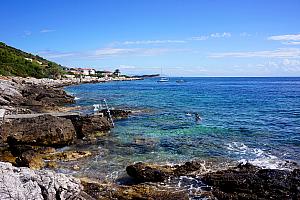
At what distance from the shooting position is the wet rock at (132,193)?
1368 centimetres

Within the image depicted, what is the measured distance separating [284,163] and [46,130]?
15558 mm

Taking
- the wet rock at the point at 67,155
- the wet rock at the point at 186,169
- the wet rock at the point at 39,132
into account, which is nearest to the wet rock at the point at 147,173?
the wet rock at the point at 186,169

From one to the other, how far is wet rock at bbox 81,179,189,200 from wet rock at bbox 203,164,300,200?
163 centimetres

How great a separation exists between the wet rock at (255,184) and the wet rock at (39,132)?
11.9 m

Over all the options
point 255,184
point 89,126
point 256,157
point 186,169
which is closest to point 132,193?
point 186,169

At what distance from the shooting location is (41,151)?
71.8 feet

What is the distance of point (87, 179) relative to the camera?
56.0 ft

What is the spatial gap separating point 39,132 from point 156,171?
10.1m

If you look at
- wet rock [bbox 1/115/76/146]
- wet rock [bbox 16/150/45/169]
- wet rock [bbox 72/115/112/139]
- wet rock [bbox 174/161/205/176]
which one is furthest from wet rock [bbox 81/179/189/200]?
wet rock [bbox 72/115/112/139]

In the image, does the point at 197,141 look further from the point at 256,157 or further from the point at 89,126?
the point at 89,126

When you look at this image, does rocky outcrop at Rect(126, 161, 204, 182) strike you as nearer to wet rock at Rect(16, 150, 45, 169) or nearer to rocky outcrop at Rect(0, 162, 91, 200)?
rocky outcrop at Rect(0, 162, 91, 200)

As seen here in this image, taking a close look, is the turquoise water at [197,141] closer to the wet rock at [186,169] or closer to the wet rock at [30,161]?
the wet rock at [30,161]

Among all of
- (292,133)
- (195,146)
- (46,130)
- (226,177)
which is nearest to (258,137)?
(292,133)

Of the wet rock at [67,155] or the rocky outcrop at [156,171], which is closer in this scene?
the rocky outcrop at [156,171]
